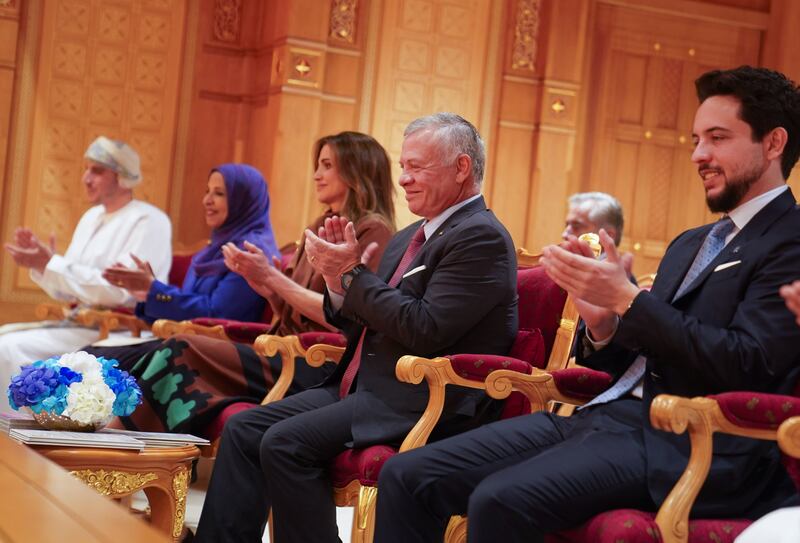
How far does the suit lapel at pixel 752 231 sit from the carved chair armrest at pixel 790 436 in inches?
18.8

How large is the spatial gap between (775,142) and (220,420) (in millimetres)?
2009

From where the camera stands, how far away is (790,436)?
2.04 meters

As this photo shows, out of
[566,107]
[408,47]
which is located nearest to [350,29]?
[408,47]

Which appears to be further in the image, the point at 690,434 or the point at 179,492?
the point at 179,492

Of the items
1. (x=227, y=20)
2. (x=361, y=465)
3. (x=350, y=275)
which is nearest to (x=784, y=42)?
(x=227, y=20)

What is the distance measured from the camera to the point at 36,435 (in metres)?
2.84

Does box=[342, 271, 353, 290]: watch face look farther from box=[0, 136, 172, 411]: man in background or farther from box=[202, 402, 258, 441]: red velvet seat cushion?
box=[0, 136, 172, 411]: man in background

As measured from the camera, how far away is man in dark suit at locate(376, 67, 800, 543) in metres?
2.25

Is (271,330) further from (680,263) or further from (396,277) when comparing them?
(680,263)

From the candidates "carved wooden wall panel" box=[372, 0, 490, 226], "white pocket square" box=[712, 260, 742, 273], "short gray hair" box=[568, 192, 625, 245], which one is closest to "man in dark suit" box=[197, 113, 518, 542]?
"white pocket square" box=[712, 260, 742, 273]

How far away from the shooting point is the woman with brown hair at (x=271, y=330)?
3760 mm

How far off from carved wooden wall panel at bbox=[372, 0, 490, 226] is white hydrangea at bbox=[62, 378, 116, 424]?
4620mm

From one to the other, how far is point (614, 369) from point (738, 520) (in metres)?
0.54

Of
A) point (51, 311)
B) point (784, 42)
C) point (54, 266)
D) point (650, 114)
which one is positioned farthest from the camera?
point (650, 114)
